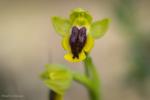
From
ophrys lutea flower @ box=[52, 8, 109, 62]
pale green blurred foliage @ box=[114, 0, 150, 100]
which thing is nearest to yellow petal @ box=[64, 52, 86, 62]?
ophrys lutea flower @ box=[52, 8, 109, 62]

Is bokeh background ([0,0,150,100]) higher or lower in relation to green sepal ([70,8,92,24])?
lower

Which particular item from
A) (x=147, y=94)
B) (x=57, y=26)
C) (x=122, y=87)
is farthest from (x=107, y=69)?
(x=57, y=26)

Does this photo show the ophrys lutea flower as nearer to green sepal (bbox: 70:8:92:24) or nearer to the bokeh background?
green sepal (bbox: 70:8:92:24)

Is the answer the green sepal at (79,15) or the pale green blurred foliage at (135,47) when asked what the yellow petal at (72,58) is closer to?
the green sepal at (79,15)

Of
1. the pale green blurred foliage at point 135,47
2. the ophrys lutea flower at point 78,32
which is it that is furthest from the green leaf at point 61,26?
the pale green blurred foliage at point 135,47

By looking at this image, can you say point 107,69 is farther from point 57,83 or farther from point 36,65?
point 57,83

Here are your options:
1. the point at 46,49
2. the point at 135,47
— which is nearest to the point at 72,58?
the point at 135,47

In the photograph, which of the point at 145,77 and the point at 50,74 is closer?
the point at 50,74
